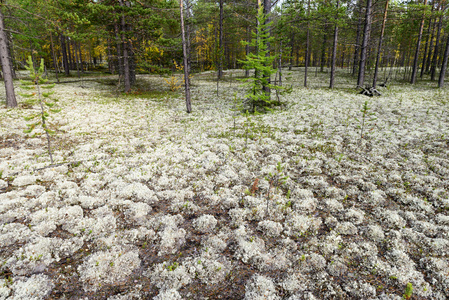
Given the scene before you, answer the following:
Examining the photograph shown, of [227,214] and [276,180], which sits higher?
[276,180]

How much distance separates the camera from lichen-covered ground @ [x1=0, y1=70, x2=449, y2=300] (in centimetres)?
371

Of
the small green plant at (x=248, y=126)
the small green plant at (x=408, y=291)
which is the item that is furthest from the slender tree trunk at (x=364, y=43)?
the small green plant at (x=408, y=291)

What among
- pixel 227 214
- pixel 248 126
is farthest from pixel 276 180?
pixel 248 126

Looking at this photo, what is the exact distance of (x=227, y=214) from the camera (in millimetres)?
5578

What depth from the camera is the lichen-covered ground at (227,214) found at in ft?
12.2

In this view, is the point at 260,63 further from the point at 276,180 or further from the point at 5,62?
the point at 5,62

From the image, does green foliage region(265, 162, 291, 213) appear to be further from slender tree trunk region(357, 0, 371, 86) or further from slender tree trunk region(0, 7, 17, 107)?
slender tree trunk region(357, 0, 371, 86)

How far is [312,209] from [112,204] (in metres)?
5.36

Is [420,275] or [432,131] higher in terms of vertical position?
[432,131]

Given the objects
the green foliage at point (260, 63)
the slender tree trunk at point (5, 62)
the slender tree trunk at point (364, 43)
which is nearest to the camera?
the green foliage at point (260, 63)

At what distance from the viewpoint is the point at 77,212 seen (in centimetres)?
536

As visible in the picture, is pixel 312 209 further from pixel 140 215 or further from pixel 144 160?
pixel 144 160

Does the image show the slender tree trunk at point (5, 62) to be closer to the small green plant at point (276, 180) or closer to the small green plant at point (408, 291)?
the small green plant at point (276, 180)

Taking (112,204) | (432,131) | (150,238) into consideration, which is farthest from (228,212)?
(432,131)
